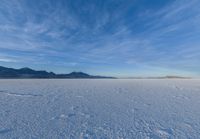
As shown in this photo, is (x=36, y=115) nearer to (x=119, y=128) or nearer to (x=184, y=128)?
(x=119, y=128)

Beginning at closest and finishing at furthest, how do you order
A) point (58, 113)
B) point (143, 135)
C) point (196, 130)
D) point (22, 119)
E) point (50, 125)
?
point (143, 135) < point (196, 130) < point (50, 125) < point (22, 119) < point (58, 113)

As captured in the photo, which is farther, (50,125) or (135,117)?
(135,117)

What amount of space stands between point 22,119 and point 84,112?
172 cm

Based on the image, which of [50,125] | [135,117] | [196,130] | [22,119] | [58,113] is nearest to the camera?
[196,130]

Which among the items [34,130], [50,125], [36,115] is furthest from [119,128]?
[36,115]

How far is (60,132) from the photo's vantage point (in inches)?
120

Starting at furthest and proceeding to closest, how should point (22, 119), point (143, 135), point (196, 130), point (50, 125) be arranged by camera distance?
1. point (22, 119)
2. point (50, 125)
3. point (196, 130)
4. point (143, 135)

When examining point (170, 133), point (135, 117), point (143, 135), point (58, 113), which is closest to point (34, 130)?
point (58, 113)

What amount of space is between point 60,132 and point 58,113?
4.69ft

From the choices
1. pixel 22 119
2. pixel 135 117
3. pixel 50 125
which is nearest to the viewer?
pixel 50 125

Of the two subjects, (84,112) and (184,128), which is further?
(84,112)

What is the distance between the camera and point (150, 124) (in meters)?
3.50

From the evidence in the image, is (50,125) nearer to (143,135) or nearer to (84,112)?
(84,112)

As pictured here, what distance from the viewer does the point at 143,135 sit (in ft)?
9.59
